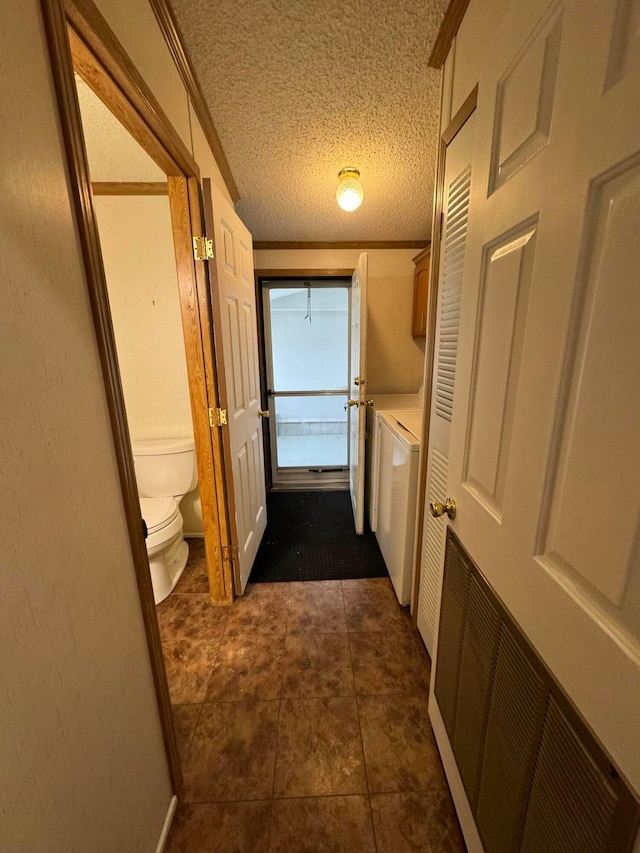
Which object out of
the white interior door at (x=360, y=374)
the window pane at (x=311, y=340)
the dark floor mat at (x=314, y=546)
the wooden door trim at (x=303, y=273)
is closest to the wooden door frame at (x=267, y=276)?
the wooden door trim at (x=303, y=273)

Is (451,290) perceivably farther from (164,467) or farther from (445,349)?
(164,467)

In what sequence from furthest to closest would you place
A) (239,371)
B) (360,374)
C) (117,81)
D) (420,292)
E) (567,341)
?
(420,292)
(360,374)
(239,371)
(117,81)
(567,341)

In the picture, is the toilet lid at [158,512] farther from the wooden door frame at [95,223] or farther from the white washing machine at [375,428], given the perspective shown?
the white washing machine at [375,428]

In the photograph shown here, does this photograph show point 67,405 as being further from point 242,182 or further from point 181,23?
point 242,182

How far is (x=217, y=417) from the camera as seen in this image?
149 centimetres

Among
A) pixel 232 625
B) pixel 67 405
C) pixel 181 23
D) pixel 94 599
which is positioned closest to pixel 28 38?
pixel 67 405

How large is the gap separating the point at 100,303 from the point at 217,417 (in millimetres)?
861

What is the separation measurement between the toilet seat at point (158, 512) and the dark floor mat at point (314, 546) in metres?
0.62

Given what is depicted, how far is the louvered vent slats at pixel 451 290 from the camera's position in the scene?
39.1 inches

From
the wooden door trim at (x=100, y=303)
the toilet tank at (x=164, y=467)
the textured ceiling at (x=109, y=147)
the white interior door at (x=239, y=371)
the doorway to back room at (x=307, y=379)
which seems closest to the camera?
the wooden door trim at (x=100, y=303)

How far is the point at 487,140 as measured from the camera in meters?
0.68

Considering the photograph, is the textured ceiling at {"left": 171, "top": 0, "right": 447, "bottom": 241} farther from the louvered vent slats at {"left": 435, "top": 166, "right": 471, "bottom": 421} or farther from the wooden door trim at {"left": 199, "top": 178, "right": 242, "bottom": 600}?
the louvered vent slats at {"left": 435, "top": 166, "right": 471, "bottom": 421}

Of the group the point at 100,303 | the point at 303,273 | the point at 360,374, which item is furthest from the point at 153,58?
the point at 303,273

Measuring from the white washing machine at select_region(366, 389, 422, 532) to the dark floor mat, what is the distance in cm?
21
